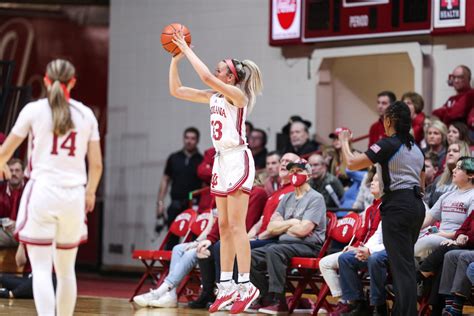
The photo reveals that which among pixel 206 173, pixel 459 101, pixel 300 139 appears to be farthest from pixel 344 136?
pixel 206 173

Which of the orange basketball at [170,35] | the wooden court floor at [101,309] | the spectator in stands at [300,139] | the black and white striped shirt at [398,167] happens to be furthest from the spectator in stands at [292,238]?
the spectator in stands at [300,139]

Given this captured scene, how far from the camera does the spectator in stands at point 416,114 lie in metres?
10.3

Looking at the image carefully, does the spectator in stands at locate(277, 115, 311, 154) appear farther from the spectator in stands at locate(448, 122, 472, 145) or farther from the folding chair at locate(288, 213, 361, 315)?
the folding chair at locate(288, 213, 361, 315)

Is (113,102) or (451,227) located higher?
(113,102)

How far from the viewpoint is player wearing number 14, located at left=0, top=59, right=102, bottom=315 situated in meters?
5.65

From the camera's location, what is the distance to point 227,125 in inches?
290

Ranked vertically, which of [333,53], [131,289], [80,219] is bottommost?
[131,289]

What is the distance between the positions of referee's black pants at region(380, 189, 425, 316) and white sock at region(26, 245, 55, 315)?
2.57 meters

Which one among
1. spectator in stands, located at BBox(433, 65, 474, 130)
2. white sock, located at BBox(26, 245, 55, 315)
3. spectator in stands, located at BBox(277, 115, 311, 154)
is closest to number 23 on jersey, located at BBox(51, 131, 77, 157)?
white sock, located at BBox(26, 245, 55, 315)

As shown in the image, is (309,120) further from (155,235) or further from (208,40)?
(155,235)

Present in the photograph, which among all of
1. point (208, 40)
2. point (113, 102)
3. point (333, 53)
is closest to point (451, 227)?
point (333, 53)

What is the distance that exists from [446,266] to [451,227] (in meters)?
0.52

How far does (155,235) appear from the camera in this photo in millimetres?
13945

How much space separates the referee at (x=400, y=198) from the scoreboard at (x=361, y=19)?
4.22 metres
